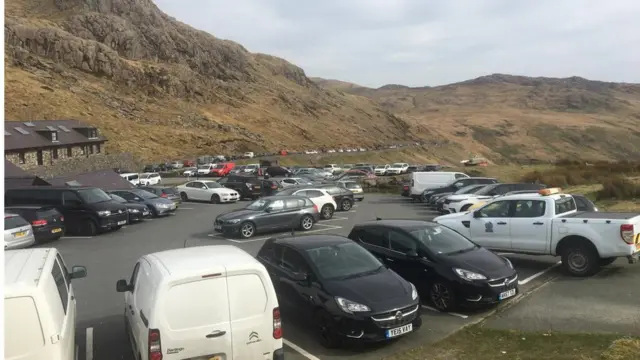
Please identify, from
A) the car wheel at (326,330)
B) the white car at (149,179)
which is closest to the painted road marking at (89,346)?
the car wheel at (326,330)

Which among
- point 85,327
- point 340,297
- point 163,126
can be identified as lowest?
point 85,327

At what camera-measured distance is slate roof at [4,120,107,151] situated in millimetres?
52219

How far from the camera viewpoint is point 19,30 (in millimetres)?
113500

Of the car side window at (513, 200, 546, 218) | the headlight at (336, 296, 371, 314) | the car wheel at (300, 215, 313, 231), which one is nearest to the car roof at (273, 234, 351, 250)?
the headlight at (336, 296, 371, 314)

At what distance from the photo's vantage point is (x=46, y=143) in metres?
56.4

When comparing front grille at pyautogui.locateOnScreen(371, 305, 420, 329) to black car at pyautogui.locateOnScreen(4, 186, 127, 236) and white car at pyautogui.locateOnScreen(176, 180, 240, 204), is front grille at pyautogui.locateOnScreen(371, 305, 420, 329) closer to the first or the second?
black car at pyautogui.locateOnScreen(4, 186, 127, 236)

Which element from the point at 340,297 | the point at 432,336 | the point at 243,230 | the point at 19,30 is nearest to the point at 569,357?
the point at 432,336

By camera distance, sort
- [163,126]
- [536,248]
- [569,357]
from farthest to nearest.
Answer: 1. [163,126]
2. [536,248]
3. [569,357]

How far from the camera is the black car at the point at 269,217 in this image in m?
18.7

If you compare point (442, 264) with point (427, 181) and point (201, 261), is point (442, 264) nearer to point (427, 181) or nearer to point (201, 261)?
point (201, 261)

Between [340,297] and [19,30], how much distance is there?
5059 inches

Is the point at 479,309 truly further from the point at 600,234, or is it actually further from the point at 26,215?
the point at 26,215

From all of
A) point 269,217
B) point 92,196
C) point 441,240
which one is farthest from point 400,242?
point 92,196

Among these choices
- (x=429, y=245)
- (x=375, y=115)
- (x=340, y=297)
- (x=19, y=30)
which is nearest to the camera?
(x=340, y=297)
